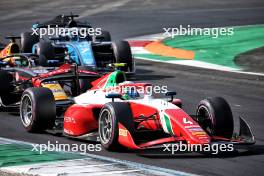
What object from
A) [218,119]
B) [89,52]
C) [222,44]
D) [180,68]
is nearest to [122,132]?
[218,119]

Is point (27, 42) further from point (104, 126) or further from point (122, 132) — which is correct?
point (122, 132)

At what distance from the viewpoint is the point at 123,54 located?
21.7 metres

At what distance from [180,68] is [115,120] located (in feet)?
39.3

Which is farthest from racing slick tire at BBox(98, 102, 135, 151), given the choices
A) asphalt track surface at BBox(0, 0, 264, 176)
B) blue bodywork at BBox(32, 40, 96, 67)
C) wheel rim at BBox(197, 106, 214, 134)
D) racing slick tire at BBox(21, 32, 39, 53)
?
racing slick tire at BBox(21, 32, 39, 53)

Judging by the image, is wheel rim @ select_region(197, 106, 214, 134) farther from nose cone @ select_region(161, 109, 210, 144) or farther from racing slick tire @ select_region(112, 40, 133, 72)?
racing slick tire @ select_region(112, 40, 133, 72)

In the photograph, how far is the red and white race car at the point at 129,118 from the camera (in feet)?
38.4

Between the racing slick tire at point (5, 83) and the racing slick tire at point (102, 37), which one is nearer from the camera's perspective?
the racing slick tire at point (5, 83)

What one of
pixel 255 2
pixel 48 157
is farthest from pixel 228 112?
pixel 255 2

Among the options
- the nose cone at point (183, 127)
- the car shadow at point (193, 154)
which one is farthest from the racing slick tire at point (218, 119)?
the nose cone at point (183, 127)

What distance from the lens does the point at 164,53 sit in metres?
26.9

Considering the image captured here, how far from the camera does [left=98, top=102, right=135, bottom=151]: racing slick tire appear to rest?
11820 millimetres

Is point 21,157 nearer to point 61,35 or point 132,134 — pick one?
point 132,134

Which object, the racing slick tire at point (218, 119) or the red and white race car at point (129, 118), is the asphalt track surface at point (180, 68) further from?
the racing slick tire at point (218, 119)

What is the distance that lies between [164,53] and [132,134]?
49.6 ft
